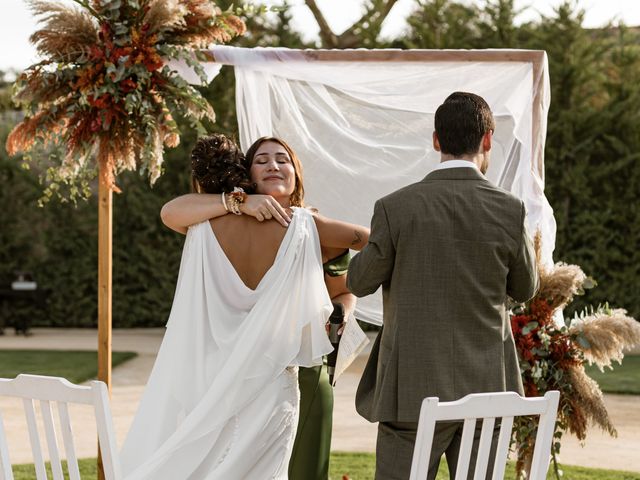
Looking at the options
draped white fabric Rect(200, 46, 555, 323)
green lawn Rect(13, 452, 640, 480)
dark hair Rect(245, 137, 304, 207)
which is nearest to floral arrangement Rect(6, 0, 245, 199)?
draped white fabric Rect(200, 46, 555, 323)

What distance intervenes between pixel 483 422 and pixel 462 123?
3.09 ft

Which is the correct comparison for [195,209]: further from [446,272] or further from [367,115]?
[367,115]

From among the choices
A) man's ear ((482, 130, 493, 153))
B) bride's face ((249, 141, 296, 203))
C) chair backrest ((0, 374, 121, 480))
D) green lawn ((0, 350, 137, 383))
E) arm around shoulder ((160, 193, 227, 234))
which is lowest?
green lawn ((0, 350, 137, 383))

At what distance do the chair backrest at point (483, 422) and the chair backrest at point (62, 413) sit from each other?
72cm

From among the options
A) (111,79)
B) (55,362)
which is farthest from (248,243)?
(55,362)

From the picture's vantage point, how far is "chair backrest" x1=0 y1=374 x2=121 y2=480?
2.43 m

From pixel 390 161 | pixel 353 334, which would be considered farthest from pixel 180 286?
pixel 390 161

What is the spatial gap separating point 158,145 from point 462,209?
1932 millimetres

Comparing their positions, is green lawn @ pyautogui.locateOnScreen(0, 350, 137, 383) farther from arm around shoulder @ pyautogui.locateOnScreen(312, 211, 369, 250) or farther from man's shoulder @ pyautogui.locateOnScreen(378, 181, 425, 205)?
man's shoulder @ pyautogui.locateOnScreen(378, 181, 425, 205)

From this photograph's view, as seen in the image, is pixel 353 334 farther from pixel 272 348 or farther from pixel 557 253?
pixel 557 253

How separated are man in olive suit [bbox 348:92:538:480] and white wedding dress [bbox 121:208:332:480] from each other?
1.37 ft

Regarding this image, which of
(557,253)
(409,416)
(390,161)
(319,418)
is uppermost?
(390,161)

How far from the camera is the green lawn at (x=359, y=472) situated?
5.74m

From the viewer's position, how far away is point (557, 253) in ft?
39.8
